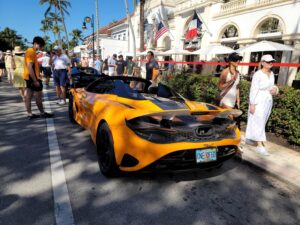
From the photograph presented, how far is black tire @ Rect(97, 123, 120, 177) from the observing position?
8.93 ft

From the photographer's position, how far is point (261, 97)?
3859mm

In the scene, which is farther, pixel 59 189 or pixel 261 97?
pixel 261 97

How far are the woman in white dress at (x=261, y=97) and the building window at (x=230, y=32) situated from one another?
14739 mm

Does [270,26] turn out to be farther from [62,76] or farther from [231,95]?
[62,76]

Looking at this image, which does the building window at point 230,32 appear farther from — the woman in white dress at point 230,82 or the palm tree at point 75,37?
the palm tree at point 75,37

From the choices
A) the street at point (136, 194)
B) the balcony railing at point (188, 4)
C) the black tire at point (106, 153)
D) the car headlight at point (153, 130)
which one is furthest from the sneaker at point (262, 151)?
the balcony railing at point (188, 4)

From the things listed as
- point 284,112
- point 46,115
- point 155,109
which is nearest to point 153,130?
point 155,109

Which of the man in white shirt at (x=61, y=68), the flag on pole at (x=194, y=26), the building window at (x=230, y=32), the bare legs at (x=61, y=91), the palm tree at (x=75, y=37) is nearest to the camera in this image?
the man in white shirt at (x=61, y=68)

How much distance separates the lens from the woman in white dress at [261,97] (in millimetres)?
3777

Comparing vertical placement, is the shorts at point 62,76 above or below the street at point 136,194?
A: above

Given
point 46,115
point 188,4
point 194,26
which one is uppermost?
point 188,4

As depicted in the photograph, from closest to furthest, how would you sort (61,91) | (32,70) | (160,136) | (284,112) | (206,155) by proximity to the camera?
(160,136), (206,155), (284,112), (32,70), (61,91)

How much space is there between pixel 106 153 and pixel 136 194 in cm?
66

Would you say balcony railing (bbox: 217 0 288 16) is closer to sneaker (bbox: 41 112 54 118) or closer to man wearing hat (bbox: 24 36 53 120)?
man wearing hat (bbox: 24 36 53 120)
